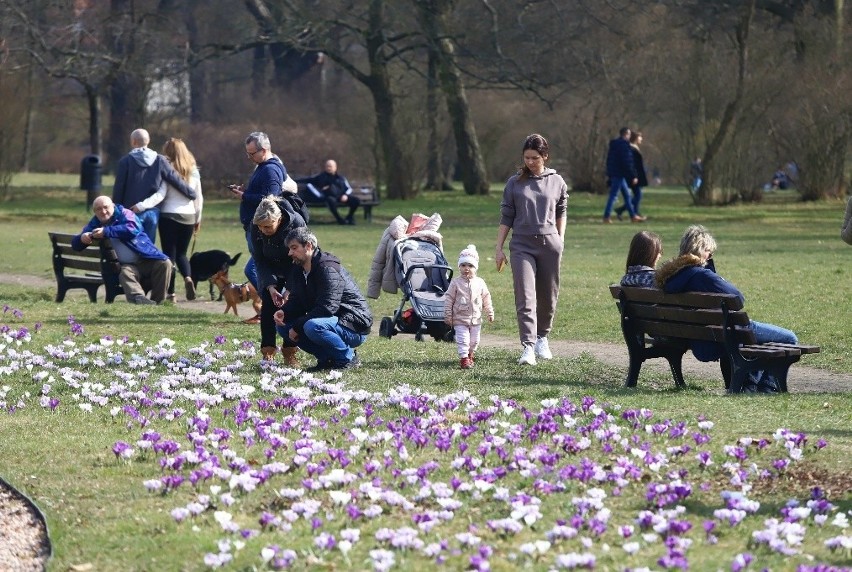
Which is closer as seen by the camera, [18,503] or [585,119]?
[18,503]

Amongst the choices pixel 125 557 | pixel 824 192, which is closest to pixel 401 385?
pixel 125 557

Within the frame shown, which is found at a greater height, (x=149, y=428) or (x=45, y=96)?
(x=45, y=96)

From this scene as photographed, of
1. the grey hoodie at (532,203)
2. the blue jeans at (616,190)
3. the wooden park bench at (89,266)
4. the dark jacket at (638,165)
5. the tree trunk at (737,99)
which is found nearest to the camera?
the grey hoodie at (532,203)

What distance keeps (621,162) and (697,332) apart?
20.5 meters

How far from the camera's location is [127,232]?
1594 cm

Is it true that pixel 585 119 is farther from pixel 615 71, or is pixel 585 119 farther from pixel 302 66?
pixel 302 66

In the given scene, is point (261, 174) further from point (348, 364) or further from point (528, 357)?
point (528, 357)

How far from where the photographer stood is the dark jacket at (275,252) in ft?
37.4

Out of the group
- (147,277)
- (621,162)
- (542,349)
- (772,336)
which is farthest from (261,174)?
(621,162)

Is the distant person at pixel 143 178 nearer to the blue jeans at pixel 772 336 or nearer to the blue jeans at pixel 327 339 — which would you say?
the blue jeans at pixel 327 339

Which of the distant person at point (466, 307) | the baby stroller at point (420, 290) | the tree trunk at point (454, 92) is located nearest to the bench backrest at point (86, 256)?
the baby stroller at point (420, 290)

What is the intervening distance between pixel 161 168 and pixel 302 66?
3901 centimetres

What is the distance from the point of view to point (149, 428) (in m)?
8.65

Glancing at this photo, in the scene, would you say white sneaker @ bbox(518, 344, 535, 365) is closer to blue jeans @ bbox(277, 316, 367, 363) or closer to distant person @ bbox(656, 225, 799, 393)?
blue jeans @ bbox(277, 316, 367, 363)
